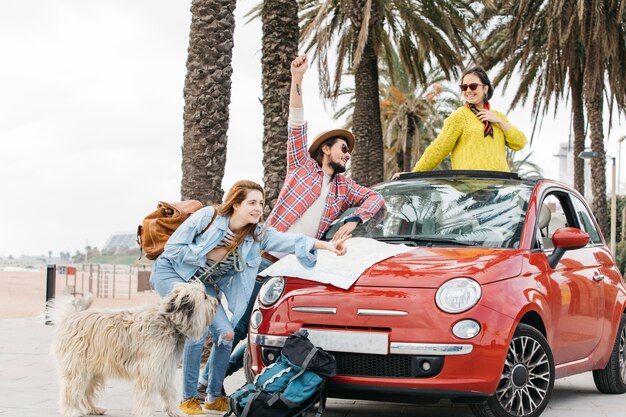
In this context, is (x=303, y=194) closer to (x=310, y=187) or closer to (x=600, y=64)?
(x=310, y=187)

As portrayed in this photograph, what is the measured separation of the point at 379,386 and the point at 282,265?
123cm

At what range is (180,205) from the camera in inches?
277

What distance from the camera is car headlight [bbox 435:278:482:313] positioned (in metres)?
5.63

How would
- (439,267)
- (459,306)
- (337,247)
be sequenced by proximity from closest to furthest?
(459,306) < (439,267) < (337,247)

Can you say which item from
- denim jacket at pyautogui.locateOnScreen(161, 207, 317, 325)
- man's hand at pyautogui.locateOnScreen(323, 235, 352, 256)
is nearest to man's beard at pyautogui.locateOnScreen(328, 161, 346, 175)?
denim jacket at pyautogui.locateOnScreen(161, 207, 317, 325)

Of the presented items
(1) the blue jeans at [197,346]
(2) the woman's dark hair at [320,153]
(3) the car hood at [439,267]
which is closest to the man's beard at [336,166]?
(2) the woman's dark hair at [320,153]

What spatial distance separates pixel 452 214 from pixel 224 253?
164cm

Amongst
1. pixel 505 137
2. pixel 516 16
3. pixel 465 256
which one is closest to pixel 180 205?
pixel 465 256

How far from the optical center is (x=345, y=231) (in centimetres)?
681

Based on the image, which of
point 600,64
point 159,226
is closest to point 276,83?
point 159,226

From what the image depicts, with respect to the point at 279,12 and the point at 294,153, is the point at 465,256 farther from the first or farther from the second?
the point at 279,12

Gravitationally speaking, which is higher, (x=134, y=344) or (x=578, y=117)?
(x=578, y=117)

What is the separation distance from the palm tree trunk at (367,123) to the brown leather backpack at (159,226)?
14060mm

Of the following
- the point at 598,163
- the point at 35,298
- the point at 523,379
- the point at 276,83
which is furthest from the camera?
the point at 35,298
